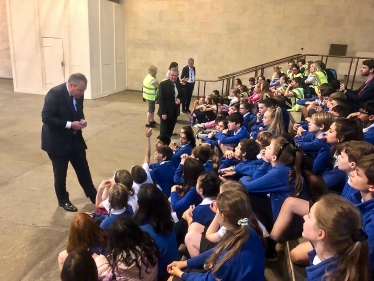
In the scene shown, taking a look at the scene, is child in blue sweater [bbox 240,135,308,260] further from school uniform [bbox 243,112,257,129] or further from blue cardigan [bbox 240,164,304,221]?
school uniform [bbox 243,112,257,129]

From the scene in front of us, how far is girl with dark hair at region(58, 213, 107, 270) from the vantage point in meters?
2.41

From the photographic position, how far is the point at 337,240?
1.64 metres

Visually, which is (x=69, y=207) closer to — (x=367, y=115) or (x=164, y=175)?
(x=164, y=175)

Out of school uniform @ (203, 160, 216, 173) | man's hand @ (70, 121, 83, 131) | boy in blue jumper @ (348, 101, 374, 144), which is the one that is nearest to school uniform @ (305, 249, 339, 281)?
school uniform @ (203, 160, 216, 173)

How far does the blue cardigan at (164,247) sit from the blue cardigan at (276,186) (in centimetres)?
90

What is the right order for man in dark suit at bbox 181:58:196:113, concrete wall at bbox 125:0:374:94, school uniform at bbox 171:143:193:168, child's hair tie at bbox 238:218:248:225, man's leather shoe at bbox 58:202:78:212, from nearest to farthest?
child's hair tie at bbox 238:218:248:225 → man's leather shoe at bbox 58:202:78:212 → school uniform at bbox 171:143:193:168 → man in dark suit at bbox 181:58:196:113 → concrete wall at bbox 125:0:374:94

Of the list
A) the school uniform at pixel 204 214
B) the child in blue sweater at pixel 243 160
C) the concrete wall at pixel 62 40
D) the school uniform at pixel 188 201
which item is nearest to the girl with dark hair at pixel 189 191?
the school uniform at pixel 188 201

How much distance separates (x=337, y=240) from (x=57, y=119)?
3335 mm

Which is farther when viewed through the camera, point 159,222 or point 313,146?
point 313,146

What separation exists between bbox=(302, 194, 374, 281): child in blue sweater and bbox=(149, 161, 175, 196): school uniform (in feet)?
8.30

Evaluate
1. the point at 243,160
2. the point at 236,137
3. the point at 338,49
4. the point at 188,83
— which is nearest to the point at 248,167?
the point at 243,160

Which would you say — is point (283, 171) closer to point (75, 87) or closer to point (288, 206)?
point (288, 206)

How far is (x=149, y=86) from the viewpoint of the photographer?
330 inches

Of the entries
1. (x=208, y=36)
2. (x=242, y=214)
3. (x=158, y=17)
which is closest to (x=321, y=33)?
(x=208, y=36)
